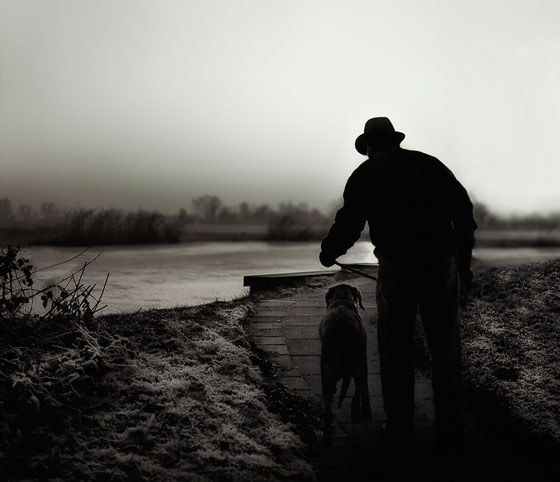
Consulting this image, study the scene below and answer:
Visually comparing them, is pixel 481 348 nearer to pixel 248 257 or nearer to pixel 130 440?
pixel 130 440

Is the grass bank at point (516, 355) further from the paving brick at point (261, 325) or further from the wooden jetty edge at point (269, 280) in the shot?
the wooden jetty edge at point (269, 280)

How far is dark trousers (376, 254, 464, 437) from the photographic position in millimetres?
3703

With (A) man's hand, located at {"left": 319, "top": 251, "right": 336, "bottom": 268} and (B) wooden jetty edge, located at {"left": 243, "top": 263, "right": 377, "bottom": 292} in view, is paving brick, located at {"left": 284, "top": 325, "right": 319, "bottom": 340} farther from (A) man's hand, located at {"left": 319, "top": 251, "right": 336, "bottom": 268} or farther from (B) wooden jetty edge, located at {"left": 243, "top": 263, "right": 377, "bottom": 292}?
(B) wooden jetty edge, located at {"left": 243, "top": 263, "right": 377, "bottom": 292}

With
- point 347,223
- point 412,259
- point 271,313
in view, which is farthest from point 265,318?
point 412,259

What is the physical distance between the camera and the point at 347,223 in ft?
12.9

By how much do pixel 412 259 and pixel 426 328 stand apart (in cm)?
57

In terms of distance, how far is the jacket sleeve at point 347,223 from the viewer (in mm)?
3841

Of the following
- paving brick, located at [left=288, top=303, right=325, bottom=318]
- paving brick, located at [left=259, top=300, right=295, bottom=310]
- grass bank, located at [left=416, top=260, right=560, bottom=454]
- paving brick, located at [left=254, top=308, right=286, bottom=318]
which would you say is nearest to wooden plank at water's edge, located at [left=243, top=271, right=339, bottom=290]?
paving brick, located at [left=259, top=300, right=295, bottom=310]

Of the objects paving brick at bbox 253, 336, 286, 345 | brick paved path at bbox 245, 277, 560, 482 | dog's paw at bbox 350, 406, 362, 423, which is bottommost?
brick paved path at bbox 245, 277, 560, 482

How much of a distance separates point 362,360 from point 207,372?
5.37 ft

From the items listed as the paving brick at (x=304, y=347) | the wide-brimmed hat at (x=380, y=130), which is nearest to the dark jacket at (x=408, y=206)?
the wide-brimmed hat at (x=380, y=130)

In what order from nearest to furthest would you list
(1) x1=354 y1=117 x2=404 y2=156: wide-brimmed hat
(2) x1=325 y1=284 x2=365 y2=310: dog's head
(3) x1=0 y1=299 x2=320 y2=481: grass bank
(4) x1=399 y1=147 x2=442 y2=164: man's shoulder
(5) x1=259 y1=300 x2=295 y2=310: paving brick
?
(3) x1=0 y1=299 x2=320 y2=481: grass bank → (4) x1=399 y1=147 x2=442 y2=164: man's shoulder → (1) x1=354 y1=117 x2=404 y2=156: wide-brimmed hat → (2) x1=325 y1=284 x2=365 y2=310: dog's head → (5) x1=259 y1=300 x2=295 y2=310: paving brick

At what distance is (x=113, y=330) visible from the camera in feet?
18.2

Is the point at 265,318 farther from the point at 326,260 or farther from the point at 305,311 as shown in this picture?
the point at 326,260
